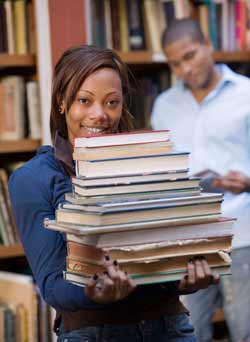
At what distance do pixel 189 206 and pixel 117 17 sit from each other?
2.30m

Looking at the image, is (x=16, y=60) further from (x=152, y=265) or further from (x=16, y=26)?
(x=152, y=265)

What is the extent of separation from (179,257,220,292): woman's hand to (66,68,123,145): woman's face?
1.25 ft

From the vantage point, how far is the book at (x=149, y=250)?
1.52 metres

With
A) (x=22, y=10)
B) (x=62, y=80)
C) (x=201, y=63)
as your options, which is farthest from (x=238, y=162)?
(x=62, y=80)

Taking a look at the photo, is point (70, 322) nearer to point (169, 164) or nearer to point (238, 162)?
point (169, 164)

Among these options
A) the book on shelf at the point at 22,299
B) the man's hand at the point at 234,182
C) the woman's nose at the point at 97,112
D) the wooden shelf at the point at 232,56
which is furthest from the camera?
the wooden shelf at the point at 232,56

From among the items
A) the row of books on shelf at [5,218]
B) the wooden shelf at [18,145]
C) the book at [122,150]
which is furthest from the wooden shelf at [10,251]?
the book at [122,150]

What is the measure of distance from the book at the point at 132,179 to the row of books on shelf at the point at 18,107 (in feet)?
6.51

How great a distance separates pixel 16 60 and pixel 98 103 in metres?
1.82

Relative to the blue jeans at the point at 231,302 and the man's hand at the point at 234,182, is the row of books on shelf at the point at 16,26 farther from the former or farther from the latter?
the blue jeans at the point at 231,302

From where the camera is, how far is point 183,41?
3.42 metres

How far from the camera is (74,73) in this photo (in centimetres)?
179

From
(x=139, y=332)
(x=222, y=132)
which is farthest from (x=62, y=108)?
(x=222, y=132)

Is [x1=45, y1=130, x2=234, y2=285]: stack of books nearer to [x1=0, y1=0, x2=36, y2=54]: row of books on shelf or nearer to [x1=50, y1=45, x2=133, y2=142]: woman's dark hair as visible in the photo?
[x1=50, y1=45, x2=133, y2=142]: woman's dark hair
